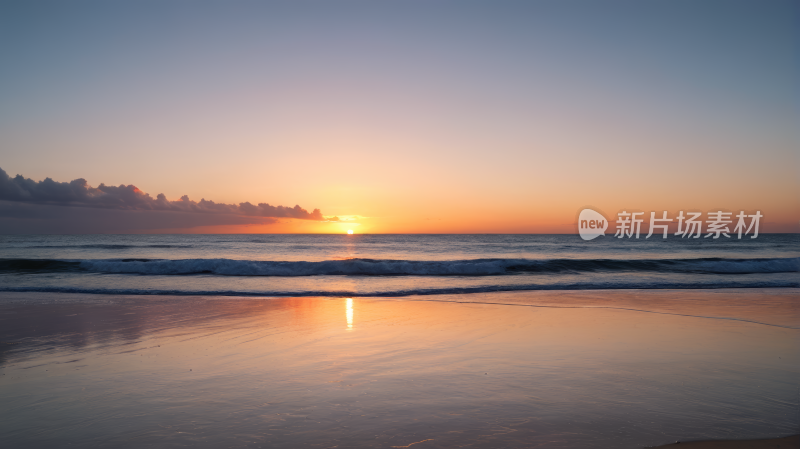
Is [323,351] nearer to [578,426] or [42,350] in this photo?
[578,426]

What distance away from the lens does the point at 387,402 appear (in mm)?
4406

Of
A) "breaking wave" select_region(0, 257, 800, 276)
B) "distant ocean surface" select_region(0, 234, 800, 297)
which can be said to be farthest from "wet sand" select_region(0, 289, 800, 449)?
"breaking wave" select_region(0, 257, 800, 276)

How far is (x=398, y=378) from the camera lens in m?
5.18

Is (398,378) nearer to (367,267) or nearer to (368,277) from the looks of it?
(368,277)

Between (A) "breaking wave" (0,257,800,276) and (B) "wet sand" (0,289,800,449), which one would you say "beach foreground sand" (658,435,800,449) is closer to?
(B) "wet sand" (0,289,800,449)

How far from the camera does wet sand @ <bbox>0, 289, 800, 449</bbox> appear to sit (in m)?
3.77

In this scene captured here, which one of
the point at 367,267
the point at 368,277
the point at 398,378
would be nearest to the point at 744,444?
the point at 398,378

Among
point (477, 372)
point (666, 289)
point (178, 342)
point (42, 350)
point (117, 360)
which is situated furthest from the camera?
point (666, 289)

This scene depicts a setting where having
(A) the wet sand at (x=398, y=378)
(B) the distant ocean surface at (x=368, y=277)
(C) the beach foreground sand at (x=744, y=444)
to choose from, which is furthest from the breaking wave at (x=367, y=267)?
(C) the beach foreground sand at (x=744, y=444)

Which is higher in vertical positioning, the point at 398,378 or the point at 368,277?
the point at 398,378

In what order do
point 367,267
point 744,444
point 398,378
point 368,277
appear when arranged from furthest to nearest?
point 367,267
point 368,277
point 398,378
point 744,444

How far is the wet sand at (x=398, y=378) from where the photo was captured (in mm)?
3771

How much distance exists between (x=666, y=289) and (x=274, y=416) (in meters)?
14.9

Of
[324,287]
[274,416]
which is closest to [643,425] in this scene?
[274,416]
